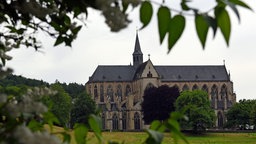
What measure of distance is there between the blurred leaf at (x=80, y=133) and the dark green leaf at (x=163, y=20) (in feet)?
1.46

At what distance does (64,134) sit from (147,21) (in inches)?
19.8

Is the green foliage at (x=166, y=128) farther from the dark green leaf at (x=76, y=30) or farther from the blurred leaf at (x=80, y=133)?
the dark green leaf at (x=76, y=30)

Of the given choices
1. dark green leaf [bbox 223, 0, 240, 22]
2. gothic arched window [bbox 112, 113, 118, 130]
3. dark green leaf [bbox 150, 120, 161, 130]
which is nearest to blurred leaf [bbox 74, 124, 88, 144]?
dark green leaf [bbox 150, 120, 161, 130]

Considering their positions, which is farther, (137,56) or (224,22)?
(137,56)

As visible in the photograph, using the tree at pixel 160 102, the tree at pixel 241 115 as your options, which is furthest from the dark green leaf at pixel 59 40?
the tree at pixel 241 115

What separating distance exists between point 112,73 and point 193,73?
55.8 feet

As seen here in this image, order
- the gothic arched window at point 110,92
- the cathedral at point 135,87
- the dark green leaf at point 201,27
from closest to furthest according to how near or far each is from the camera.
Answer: the dark green leaf at point 201,27 < the cathedral at point 135,87 < the gothic arched window at point 110,92

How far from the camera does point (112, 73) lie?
343 feet

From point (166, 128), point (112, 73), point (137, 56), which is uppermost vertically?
point (137, 56)

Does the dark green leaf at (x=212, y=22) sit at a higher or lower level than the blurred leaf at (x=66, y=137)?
higher

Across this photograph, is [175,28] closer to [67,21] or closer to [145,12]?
[145,12]

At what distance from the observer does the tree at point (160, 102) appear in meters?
87.4

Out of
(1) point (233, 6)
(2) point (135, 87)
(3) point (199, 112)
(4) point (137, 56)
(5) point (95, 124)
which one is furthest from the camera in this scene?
(4) point (137, 56)

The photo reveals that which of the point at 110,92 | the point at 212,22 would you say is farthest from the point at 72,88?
the point at 212,22
